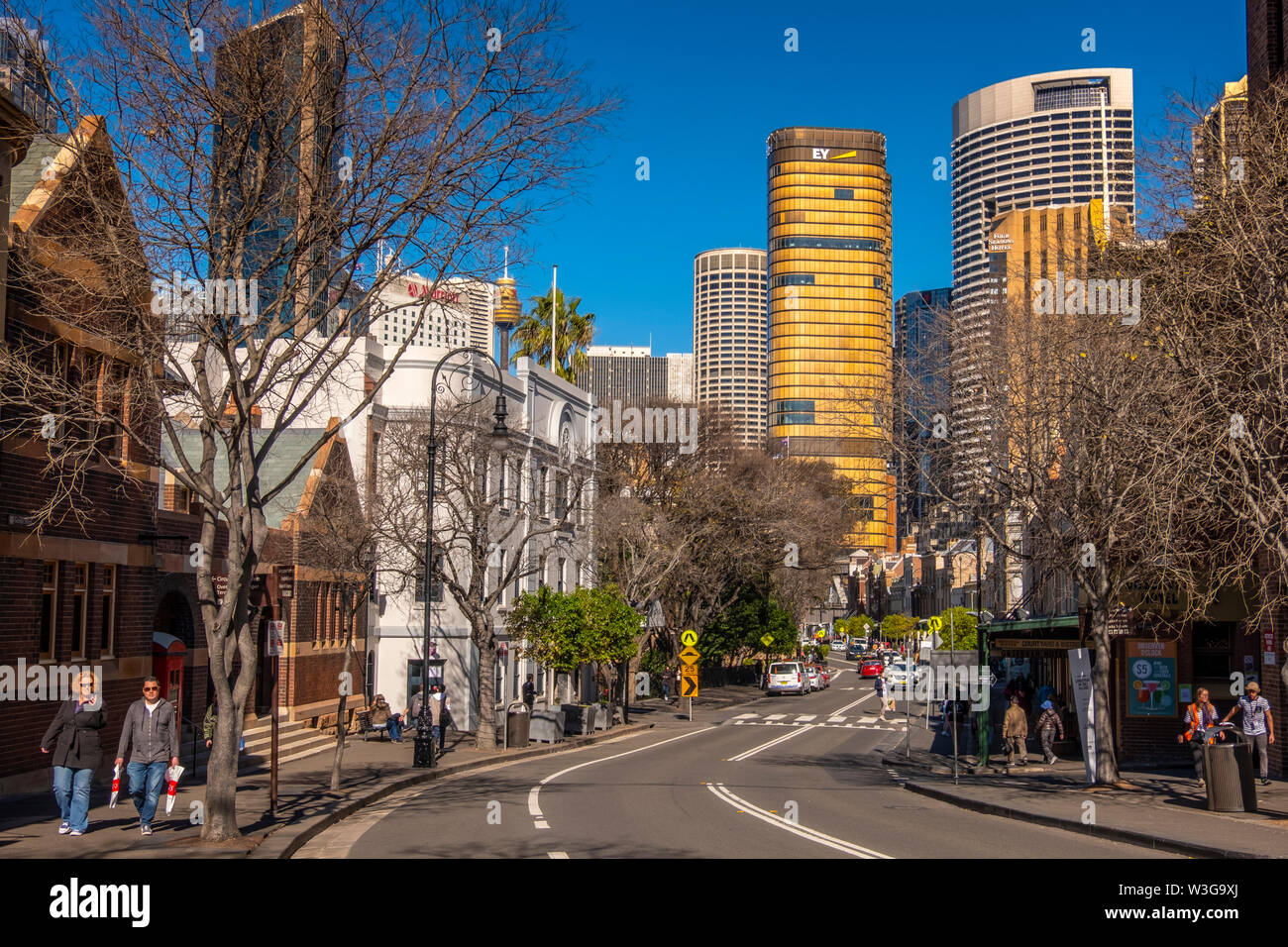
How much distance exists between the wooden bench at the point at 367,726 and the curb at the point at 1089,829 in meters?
17.2

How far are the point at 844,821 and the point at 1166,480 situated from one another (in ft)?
Answer: 23.3

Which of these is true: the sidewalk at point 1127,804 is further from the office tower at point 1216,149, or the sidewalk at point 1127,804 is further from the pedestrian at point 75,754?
the pedestrian at point 75,754

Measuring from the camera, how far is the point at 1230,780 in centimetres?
1692

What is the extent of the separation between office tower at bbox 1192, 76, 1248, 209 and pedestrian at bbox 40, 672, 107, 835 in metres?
16.4

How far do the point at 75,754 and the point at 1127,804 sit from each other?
47.1 feet

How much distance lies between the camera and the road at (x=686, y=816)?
14000 mm

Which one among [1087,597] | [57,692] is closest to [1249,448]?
[1087,597]

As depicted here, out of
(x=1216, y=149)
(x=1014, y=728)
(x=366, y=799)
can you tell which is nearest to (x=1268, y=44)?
(x=1216, y=149)

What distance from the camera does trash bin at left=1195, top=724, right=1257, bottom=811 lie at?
16.9 metres

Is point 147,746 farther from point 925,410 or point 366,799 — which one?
point 925,410

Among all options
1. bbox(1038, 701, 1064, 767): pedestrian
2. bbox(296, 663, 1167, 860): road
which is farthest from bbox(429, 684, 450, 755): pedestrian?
bbox(1038, 701, 1064, 767): pedestrian

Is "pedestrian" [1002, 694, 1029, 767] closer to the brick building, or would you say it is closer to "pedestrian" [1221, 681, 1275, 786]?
"pedestrian" [1221, 681, 1275, 786]

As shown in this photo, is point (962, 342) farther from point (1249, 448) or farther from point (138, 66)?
point (138, 66)
